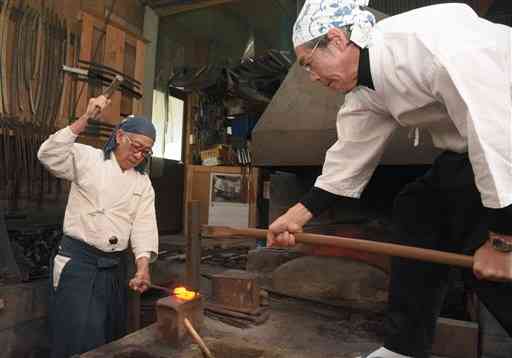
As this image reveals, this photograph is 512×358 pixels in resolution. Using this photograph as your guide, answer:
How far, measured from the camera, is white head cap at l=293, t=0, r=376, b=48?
1487mm

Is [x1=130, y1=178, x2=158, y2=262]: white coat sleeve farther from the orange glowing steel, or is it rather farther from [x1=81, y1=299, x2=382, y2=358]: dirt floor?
[x1=81, y1=299, x2=382, y2=358]: dirt floor

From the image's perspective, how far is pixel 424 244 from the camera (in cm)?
163

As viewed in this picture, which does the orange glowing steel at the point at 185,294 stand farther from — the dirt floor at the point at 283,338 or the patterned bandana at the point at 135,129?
the patterned bandana at the point at 135,129

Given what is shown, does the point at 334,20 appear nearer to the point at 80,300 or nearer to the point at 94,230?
the point at 94,230

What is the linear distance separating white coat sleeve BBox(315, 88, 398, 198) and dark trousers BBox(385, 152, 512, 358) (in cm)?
20

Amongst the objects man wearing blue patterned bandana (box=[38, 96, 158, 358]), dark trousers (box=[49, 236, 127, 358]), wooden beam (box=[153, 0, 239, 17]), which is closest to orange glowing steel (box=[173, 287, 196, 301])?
man wearing blue patterned bandana (box=[38, 96, 158, 358])

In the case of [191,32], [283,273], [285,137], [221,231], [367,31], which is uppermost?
[191,32]

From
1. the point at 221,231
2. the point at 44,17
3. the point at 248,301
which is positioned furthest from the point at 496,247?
the point at 44,17

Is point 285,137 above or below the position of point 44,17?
below

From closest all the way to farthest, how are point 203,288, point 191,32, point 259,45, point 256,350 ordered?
point 256,350 → point 203,288 → point 191,32 → point 259,45

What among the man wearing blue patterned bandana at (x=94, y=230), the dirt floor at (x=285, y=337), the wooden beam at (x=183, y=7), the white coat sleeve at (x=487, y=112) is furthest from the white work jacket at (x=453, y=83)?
the wooden beam at (x=183, y=7)

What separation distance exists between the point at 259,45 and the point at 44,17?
390 cm

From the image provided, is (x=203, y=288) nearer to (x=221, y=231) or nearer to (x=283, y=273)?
(x=283, y=273)

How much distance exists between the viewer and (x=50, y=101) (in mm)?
3844
